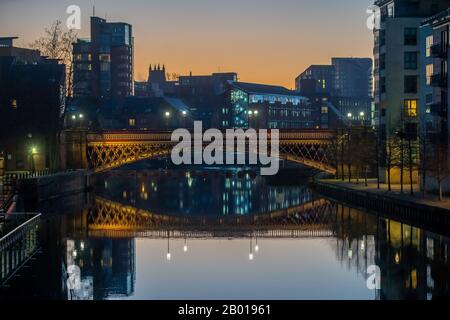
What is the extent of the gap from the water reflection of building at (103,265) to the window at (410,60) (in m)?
41.1

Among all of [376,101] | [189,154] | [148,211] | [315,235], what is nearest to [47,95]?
[148,211]

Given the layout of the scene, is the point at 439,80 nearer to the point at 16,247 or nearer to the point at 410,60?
the point at 410,60

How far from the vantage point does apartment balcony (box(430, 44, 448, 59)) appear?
7025 centimetres

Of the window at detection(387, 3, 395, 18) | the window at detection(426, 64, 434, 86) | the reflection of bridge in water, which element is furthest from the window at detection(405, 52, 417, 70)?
the reflection of bridge in water

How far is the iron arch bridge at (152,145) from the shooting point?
105 m

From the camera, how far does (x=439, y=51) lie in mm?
70750

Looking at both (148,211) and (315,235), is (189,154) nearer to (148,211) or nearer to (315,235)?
(148,211)

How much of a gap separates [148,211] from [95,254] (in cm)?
2992

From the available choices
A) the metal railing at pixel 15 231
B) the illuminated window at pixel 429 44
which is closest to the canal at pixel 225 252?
the metal railing at pixel 15 231

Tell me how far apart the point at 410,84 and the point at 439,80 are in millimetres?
19685

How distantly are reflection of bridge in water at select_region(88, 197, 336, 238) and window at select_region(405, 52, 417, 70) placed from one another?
53.5 ft

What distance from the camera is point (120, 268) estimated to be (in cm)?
4756

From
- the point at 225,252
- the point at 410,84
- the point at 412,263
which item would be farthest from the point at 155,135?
the point at 412,263
